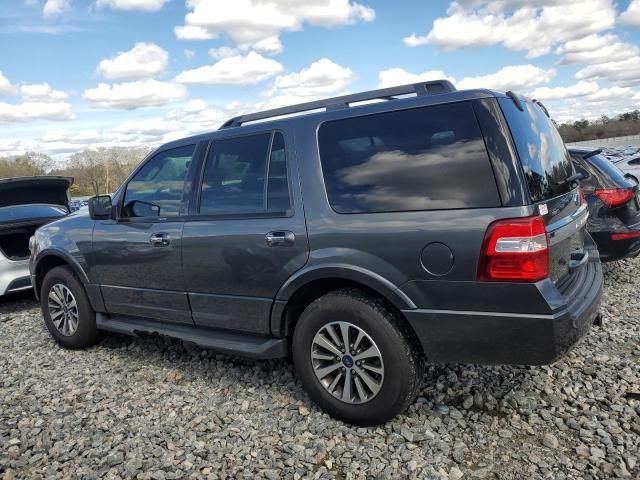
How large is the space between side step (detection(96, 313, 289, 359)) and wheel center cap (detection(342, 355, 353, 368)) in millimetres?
483

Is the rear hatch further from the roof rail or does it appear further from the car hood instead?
the car hood

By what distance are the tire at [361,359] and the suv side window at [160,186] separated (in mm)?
1454

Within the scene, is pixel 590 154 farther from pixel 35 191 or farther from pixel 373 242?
pixel 35 191

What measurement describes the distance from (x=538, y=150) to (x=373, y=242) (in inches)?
41.9

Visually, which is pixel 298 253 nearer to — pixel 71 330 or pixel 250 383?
pixel 250 383

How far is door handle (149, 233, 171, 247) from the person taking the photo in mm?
3828

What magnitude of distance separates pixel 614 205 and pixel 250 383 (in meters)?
3.99

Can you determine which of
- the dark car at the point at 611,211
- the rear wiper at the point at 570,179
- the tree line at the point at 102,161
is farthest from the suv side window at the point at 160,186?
the tree line at the point at 102,161

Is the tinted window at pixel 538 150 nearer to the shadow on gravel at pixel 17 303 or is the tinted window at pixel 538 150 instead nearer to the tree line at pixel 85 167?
the shadow on gravel at pixel 17 303

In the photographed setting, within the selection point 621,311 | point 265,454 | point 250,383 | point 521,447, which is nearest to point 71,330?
point 250,383

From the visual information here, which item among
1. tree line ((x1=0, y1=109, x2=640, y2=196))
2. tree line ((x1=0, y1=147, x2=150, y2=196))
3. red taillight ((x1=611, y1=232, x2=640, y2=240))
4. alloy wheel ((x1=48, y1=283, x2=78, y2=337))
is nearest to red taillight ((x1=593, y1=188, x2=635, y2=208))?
red taillight ((x1=611, y1=232, x2=640, y2=240))

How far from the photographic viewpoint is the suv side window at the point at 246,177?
3.35 metres

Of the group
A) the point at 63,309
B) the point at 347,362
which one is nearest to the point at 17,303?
the point at 63,309

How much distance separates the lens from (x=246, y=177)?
352 cm
